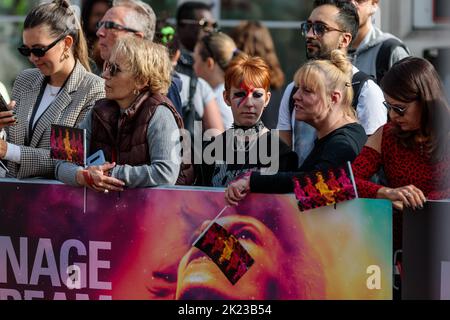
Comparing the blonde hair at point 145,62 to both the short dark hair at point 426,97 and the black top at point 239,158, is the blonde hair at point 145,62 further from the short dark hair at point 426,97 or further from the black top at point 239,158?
the short dark hair at point 426,97

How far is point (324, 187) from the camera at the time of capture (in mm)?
4574

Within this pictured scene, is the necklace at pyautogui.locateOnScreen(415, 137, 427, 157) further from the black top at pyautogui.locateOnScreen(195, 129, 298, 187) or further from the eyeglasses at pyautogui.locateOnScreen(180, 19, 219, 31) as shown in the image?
the eyeglasses at pyautogui.locateOnScreen(180, 19, 219, 31)

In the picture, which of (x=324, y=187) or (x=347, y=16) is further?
Answer: (x=347, y=16)

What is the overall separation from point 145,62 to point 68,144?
0.56 m

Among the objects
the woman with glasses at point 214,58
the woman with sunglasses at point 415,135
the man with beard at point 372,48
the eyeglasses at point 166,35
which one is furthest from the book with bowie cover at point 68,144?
the woman with glasses at point 214,58

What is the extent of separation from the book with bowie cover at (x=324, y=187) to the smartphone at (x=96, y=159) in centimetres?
101

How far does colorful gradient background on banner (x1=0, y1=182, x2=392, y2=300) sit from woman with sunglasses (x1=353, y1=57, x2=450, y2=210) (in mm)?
202

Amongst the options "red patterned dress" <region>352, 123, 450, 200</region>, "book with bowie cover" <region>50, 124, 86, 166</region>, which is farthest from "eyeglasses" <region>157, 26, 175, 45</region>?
"red patterned dress" <region>352, 123, 450, 200</region>

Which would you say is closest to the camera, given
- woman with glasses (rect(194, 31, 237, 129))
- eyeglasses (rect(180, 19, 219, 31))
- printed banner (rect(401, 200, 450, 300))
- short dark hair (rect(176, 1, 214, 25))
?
printed banner (rect(401, 200, 450, 300))

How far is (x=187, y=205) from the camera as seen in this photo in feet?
16.1

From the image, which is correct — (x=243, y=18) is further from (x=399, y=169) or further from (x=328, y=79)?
(x=399, y=169)

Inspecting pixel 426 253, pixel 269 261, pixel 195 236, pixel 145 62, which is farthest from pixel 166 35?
pixel 426 253

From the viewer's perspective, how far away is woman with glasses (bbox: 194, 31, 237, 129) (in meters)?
8.00
